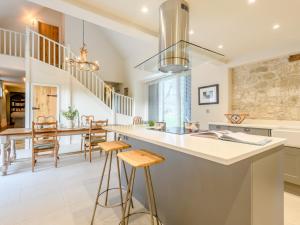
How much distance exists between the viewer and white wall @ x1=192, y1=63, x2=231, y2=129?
3963 millimetres

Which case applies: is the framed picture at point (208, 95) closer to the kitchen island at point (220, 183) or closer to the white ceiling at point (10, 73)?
the kitchen island at point (220, 183)

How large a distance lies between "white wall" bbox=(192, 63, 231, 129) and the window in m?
0.39

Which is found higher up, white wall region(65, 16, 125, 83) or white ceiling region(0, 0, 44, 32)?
white ceiling region(0, 0, 44, 32)

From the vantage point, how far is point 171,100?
5711 mm

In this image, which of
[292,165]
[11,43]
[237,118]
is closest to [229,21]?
[237,118]

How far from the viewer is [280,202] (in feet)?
4.63

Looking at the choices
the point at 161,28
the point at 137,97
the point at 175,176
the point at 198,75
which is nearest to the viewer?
the point at 175,176

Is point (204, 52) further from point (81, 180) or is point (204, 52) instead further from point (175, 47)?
point (81, 180)

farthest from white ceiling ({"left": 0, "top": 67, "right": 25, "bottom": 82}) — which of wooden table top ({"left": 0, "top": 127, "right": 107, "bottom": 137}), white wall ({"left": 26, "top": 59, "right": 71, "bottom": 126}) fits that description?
wooden table top ({"left": 0, "top": 127, "right": 107, "bottom": 137})

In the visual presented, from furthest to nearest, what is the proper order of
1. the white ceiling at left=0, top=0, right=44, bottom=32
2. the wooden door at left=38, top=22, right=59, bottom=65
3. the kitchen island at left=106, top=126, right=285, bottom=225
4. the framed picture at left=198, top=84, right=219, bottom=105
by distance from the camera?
the wooden door at left=38, top=22, right=59, bottom=65 < the white ceiling at left=0, top=0, right=44, bottom=32 < the framed picture at left=198, top=84, right=219, bottom=105 < the kitchen island at left=106, top=126, right=285, bottom=225

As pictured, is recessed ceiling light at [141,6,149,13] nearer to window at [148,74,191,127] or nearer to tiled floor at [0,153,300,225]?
tiled floor at [0,153,300,225]

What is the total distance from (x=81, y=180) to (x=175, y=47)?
2.60m

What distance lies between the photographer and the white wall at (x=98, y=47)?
6469 millimetres

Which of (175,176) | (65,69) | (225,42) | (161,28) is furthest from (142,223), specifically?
(65,69)
